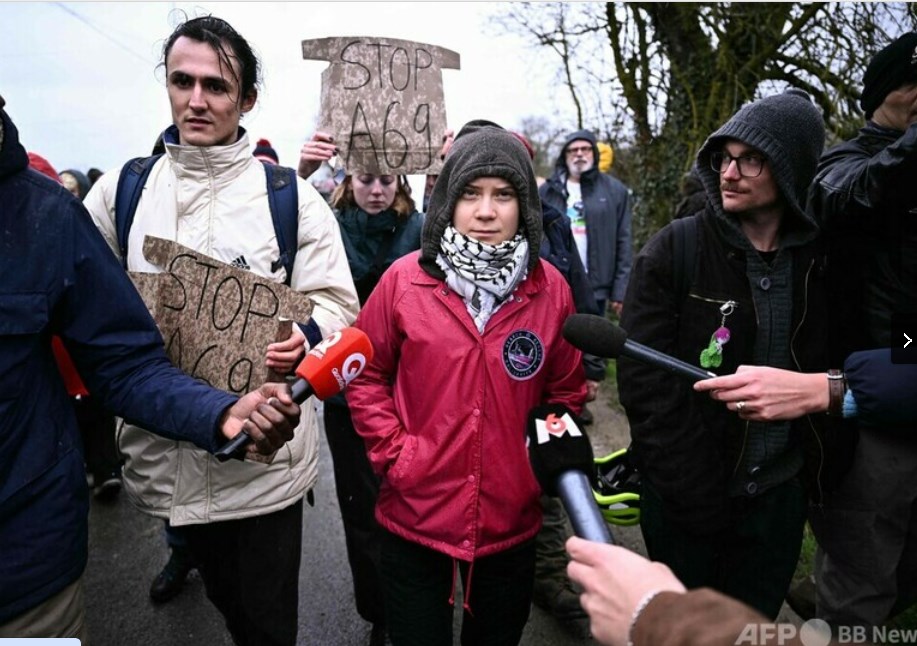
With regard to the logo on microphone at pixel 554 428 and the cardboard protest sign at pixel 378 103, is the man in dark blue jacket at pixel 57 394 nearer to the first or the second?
the logo on microphone at pixel 554 428

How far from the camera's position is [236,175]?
7.00ft

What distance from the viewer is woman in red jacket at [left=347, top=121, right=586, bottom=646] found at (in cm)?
200

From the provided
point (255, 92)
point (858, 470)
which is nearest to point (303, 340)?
point (255, 92)

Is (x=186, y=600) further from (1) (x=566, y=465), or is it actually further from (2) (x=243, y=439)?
(1) (x=566, y=465)

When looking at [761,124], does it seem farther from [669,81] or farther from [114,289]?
[669,81]

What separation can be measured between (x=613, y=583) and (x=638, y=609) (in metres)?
0.06

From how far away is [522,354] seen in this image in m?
2.04

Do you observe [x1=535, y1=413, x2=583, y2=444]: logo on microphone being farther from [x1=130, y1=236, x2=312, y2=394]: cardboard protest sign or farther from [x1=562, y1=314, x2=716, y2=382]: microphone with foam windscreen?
[x1=130, y1=236, x2=312, y2=394]: cardboard protest sign

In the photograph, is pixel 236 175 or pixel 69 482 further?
pixel 236 175

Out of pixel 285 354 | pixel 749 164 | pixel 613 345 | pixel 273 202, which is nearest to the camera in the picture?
pixel 613 345

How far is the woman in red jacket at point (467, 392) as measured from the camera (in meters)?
2.00

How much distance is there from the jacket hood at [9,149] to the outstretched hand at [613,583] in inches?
62.0

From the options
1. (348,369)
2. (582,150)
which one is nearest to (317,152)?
(348,369)

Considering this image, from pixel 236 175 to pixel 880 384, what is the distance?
209 cm
